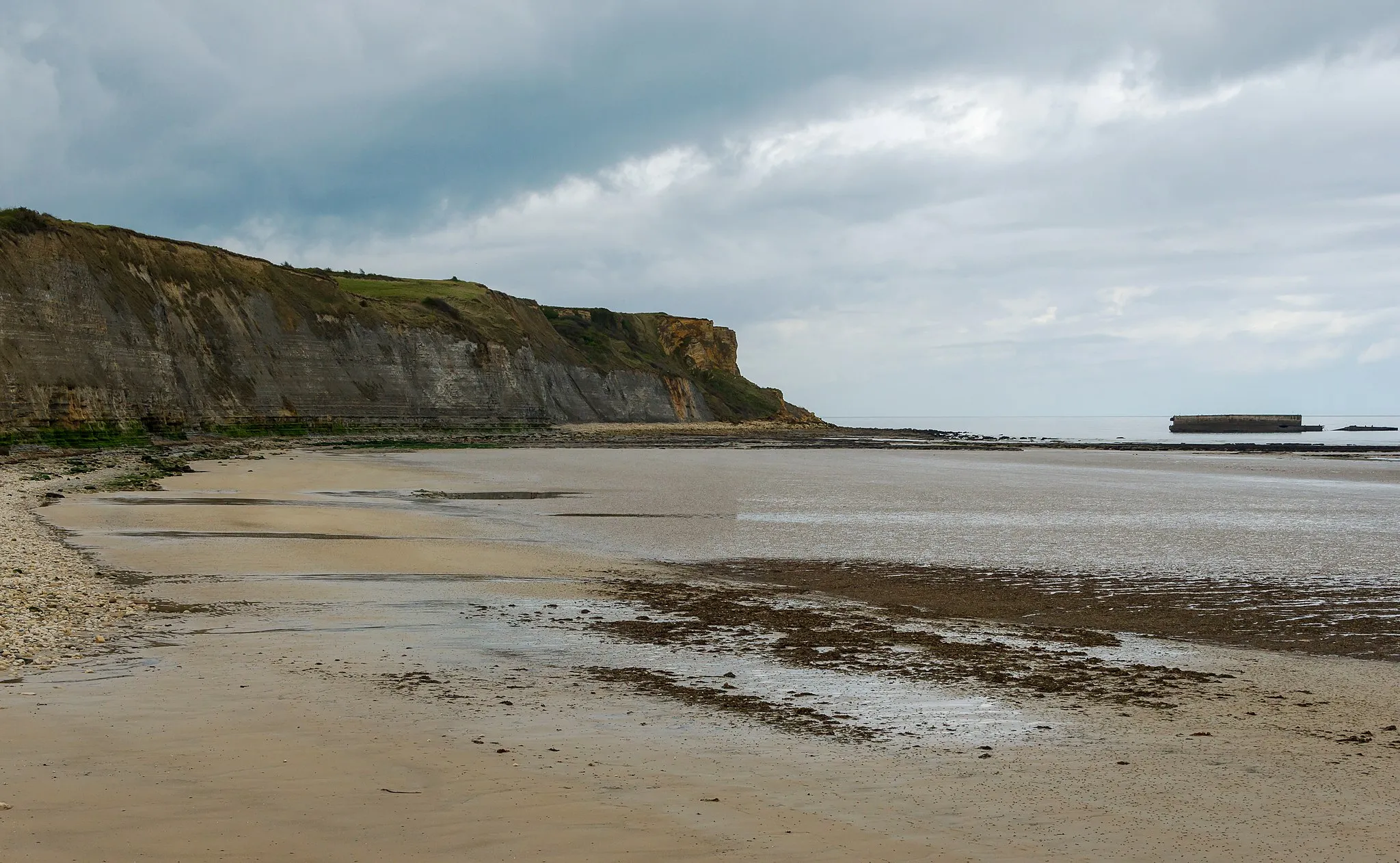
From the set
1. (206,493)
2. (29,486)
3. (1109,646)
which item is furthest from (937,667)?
(29,486)

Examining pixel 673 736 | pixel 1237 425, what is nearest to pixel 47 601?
pixel 673 736

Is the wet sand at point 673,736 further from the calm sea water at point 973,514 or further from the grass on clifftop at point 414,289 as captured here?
the grass on clifftop at point 414,289

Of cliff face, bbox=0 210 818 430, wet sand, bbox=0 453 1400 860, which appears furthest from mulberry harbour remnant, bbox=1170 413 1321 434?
wet sand, bbox=0 453 1400 860

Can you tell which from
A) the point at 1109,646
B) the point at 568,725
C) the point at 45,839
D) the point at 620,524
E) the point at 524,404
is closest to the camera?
the point at 45,839

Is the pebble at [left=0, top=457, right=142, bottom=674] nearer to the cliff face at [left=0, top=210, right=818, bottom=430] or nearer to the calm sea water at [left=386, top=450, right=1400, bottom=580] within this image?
the calm sea water at [left=386, top=450, right=1400, bottom=580]

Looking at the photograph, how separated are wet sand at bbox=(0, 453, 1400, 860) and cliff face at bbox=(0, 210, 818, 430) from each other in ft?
137

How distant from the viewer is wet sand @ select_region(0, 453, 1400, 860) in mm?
4547

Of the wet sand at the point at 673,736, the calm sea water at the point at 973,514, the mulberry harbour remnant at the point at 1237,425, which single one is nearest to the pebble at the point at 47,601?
the wet sand at the point at 673,736

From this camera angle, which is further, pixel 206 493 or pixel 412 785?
pixel 206 493

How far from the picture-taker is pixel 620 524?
2111cm

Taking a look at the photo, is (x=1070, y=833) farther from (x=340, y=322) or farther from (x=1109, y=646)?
(x=340, y=322)

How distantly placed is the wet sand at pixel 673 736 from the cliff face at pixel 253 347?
41.9 m

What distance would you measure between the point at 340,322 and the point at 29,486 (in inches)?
2011

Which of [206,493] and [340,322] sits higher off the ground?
[340,322]
